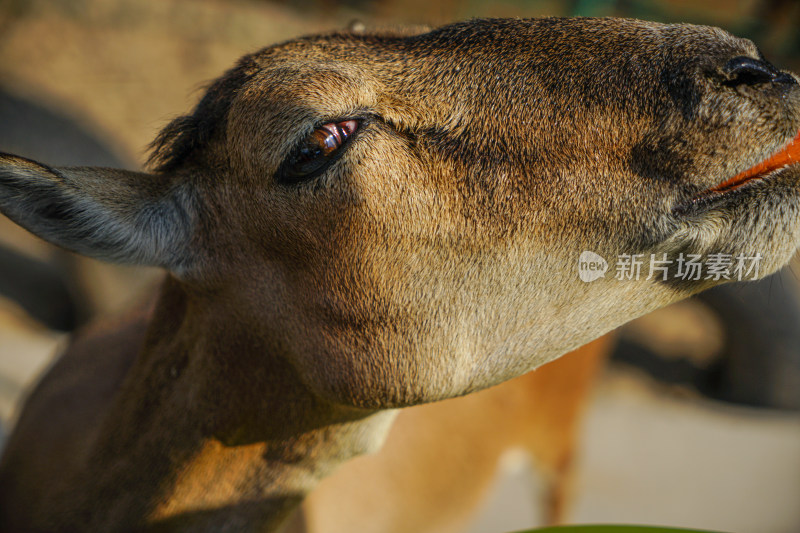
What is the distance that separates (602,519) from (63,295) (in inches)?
189

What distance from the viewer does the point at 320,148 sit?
1726 millimetres

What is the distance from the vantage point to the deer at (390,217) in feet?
5.22

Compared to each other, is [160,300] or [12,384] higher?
[160,300]

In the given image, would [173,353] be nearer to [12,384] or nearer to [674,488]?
[12,384]

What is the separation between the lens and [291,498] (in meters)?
2.16

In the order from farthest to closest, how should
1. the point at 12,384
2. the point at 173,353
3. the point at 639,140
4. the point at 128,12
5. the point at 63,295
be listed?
the point at 128,12 < the point at 63,295 < the point at 12,384 < the point at 173,353 < the point at 639,140

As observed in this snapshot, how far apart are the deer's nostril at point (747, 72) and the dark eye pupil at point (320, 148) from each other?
3.08 ft

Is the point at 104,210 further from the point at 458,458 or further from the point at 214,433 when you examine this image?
the point at 458,458

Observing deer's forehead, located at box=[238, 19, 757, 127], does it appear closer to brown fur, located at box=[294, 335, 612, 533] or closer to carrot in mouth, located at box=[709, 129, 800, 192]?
carrot in mouth, located at box=[709, 129, 800, 192]

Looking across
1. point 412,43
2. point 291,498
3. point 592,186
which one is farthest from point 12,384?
point 592,186

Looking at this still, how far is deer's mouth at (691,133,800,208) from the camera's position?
1575mm

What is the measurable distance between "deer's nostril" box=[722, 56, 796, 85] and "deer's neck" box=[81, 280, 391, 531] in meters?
1.38

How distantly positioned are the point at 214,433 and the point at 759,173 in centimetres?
170

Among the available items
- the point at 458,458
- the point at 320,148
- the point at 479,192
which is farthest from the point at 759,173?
the point at 458,458
